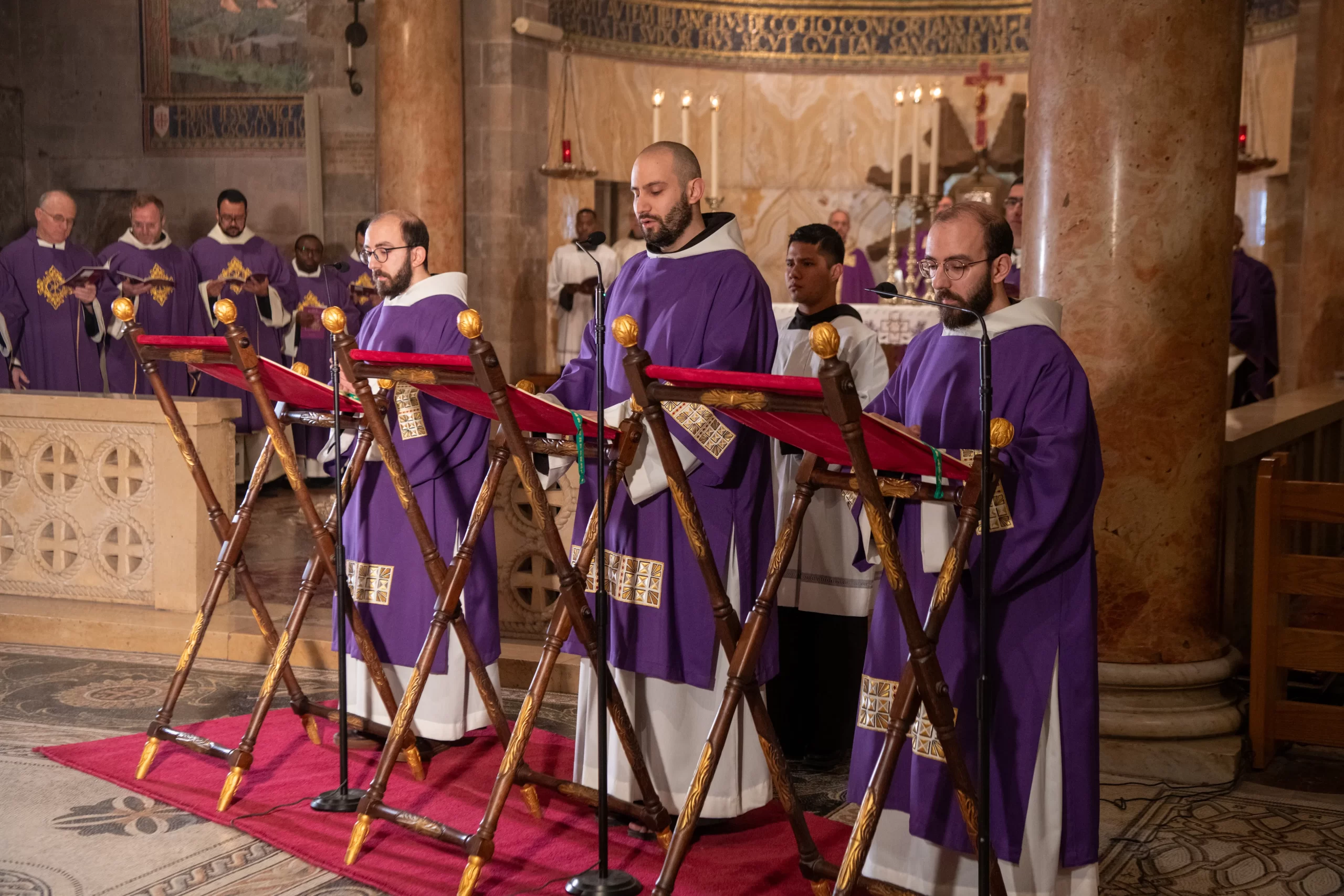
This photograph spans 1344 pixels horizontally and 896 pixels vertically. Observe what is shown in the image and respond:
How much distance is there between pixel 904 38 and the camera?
13055 millimetres

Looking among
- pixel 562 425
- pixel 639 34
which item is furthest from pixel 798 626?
pixel 639 34

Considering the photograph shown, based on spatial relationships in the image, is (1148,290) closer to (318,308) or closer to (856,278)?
(318,308)

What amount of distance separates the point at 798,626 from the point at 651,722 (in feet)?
2.71

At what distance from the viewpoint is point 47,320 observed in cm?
899

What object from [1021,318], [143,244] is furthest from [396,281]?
[143,244]

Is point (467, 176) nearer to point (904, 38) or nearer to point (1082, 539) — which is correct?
point (904, 38)

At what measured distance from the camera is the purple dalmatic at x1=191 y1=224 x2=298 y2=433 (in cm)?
966

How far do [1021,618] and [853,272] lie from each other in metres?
9.41

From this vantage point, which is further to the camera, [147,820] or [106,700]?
[106,700]

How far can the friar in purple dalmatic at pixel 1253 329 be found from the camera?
29.2ft

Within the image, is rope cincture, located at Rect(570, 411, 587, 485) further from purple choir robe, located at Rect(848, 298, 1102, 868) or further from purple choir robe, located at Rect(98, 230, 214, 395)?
purple choir robe, located at Rect(98, 230, 214, 395)

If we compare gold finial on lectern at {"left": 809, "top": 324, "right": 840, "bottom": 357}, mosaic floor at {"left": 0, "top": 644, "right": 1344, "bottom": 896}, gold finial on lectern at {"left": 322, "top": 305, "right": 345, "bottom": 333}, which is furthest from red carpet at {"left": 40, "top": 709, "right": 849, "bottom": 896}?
gold finial on lectern at {"left": 809, "top": 324, "right": 840, "bottom": 357}

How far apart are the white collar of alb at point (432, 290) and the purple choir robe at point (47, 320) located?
17.4 feet

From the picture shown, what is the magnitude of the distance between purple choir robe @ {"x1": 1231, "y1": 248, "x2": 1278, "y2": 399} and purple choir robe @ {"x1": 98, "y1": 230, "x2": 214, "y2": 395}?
683cm
